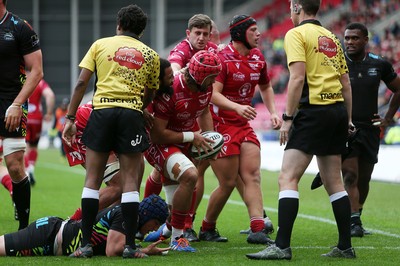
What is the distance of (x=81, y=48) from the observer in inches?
1890

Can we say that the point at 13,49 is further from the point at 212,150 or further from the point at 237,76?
the point at 237,76

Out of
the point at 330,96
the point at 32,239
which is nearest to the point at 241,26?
the point at 330,96

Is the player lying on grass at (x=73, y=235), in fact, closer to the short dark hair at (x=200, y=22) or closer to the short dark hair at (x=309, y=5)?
the short dark hair at (x=309, y=5)

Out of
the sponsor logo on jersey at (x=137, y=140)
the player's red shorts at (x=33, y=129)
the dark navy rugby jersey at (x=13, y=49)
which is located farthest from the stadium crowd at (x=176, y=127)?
the player's red shorts at (x=33, y=129)

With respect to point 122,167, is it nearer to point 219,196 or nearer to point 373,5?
point 219,196

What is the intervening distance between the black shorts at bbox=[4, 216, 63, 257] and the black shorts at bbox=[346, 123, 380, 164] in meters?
3.83

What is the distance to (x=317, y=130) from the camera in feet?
25.7

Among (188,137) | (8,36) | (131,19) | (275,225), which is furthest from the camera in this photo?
(275,225)

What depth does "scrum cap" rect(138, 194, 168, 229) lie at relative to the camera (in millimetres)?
7953

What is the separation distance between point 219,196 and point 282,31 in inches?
1223

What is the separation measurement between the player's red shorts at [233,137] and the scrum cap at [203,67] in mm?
1290

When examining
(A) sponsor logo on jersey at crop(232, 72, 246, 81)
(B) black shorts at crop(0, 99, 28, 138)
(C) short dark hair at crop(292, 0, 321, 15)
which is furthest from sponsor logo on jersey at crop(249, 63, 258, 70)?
(B) black shorts at crop(0, 99, 28, 138)

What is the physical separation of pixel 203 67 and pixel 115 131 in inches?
44.3

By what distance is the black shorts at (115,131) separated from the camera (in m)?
7.69
